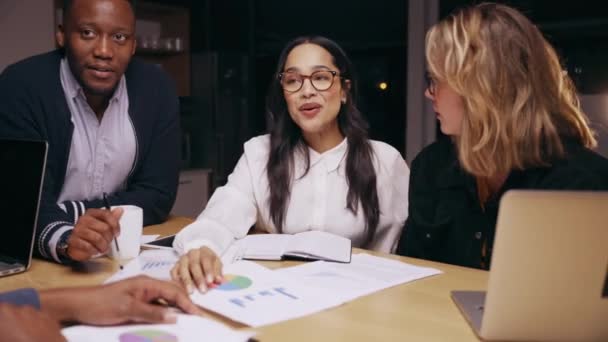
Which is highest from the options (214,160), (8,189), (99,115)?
(99,115)

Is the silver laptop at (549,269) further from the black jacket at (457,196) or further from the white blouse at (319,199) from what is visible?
the white blouse at (319,199)

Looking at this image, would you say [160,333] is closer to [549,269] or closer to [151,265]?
[151,265]

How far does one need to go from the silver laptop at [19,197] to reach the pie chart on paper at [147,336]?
55 cm

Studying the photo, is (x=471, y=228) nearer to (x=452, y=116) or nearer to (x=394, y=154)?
(x=452, y=116)

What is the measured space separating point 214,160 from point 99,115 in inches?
103

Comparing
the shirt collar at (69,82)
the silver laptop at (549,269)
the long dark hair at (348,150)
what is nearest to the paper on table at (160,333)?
the silver laptop at (549,269)

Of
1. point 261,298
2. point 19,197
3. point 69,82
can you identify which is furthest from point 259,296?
point 69,82

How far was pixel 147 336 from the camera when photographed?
85cm

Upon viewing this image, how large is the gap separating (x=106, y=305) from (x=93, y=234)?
0.40m

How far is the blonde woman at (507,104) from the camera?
125cm

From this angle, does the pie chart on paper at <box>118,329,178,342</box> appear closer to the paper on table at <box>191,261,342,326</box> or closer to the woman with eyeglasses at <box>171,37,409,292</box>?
the paper on table at <box>191,261,342,326</box>

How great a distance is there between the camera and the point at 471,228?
57.5 inches

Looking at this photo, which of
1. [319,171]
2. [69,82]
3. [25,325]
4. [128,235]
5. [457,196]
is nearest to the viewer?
[25,325]

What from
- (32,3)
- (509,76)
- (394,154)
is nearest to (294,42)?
(394,154)
